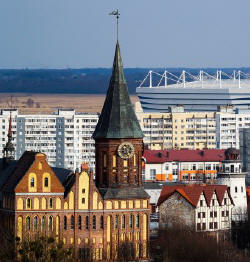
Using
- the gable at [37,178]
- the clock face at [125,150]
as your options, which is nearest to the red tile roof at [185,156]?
the clock face at [125,150]

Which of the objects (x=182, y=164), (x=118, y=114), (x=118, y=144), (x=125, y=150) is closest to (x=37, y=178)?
(x=118, y=144)

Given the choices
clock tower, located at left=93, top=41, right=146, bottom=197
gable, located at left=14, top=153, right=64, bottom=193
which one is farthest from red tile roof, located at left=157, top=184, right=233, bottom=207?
gable, located at left=14, top=153, right=64, bottom=193

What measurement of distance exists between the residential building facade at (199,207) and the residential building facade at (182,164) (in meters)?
54.0

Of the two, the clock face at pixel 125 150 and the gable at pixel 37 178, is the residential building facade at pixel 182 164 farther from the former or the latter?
the gable at pixel 37 178

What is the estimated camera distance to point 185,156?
195625mm

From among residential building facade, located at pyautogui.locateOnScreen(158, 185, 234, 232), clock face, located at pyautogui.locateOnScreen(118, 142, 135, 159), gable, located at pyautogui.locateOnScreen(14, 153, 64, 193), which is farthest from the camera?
residential building facade, located at pyautogui.locateOnScreen(158, 185, 234, 232)

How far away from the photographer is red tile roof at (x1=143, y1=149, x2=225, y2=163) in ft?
625

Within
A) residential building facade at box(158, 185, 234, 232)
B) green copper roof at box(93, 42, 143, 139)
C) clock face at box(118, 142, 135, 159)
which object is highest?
green copper roof at box(93, 42, 143, 139)

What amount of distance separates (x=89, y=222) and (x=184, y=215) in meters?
16.5

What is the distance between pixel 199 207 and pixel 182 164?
219 ft

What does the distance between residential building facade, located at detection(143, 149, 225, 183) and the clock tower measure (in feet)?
236

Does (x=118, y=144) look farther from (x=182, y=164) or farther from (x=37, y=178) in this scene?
(x=182, y=164)

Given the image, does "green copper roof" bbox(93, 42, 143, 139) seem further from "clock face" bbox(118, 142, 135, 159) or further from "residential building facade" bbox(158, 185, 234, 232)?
"residential building facade" bbox(158, 185, 234, 232)

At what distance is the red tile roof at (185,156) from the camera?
190375mm
